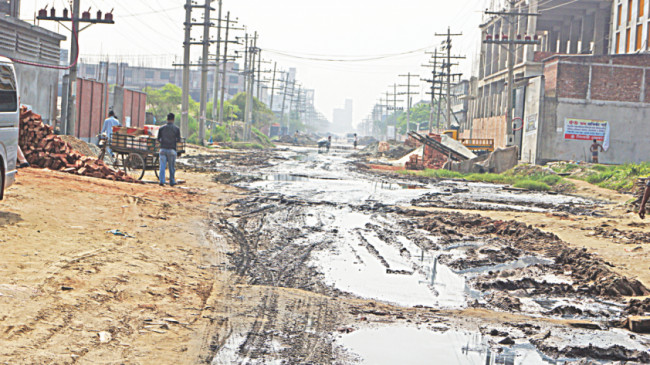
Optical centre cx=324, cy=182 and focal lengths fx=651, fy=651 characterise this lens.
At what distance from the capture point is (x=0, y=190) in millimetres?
9445

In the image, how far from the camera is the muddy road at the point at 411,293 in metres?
5.86

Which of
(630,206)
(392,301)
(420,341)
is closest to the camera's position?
(420,341)

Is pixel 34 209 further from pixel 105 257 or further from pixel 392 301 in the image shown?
pixel 392 301

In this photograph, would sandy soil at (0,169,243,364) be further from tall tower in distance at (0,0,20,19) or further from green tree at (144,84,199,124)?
green tree at (144,84,199,124)

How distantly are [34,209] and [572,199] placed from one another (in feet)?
60.5

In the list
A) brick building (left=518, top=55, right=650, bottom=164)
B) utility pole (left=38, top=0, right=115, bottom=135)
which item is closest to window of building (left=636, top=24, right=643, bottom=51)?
brick building (left=518, top=55, right=650, bottom=164)

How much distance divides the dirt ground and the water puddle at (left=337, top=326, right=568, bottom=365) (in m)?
0.32

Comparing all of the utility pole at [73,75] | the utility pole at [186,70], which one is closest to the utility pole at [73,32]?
the utility pole at [73,75]

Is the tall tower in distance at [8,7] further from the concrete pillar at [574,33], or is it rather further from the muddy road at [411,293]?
the concrete pillar at [574,33]

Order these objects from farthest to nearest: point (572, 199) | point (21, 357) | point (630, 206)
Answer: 1. point (572, 199)
2. point (630, 206)
3. point (21, 357)

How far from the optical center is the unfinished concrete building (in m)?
60.4

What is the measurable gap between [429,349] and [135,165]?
14682 mm

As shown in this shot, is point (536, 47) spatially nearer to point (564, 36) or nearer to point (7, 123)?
point (564, 36)

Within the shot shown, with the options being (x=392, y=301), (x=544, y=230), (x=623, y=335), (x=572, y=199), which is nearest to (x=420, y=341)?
(x=392, y=301)
